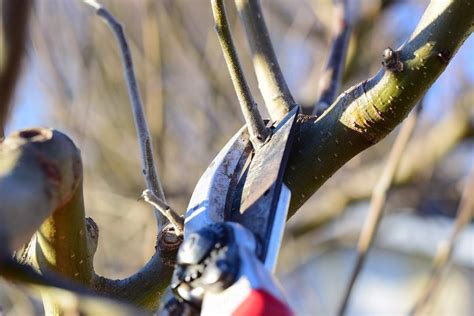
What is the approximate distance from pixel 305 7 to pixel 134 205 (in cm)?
87

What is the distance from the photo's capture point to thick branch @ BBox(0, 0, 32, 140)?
263 millimetres

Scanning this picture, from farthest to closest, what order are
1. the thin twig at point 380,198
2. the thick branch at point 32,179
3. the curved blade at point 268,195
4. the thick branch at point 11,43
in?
the thin twig at point 380,198, the curved blade at point 268,195, the thick branch at point 32,179, the thick branch at point 11,43

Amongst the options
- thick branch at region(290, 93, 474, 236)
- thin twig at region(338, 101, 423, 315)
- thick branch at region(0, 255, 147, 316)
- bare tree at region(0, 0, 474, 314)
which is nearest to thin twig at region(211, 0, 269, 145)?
bare tree at region(0, 0, 474, 314)

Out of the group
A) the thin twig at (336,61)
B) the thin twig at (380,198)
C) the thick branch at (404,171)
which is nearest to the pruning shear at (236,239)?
the thin twig at (336,61)

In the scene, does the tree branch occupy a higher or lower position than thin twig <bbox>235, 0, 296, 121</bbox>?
lower

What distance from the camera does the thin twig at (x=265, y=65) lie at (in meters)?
0.70

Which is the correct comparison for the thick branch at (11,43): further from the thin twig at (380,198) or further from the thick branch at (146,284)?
the thin twig at (380,198)

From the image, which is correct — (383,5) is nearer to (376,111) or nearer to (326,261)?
(376,111)

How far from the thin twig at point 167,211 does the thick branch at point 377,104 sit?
0.30 feet

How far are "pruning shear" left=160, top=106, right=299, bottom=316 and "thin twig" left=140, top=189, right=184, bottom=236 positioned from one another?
2 cm

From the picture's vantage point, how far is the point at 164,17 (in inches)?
99.7

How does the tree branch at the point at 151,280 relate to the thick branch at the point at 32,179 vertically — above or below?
below

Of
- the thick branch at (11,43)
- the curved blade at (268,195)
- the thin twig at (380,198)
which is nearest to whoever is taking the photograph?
the thick branch at (11,43)

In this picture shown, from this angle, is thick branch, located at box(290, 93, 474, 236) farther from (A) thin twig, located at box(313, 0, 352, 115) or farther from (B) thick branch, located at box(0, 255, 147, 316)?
(B) thick branch, located at box(0, 255, 147, 316)
